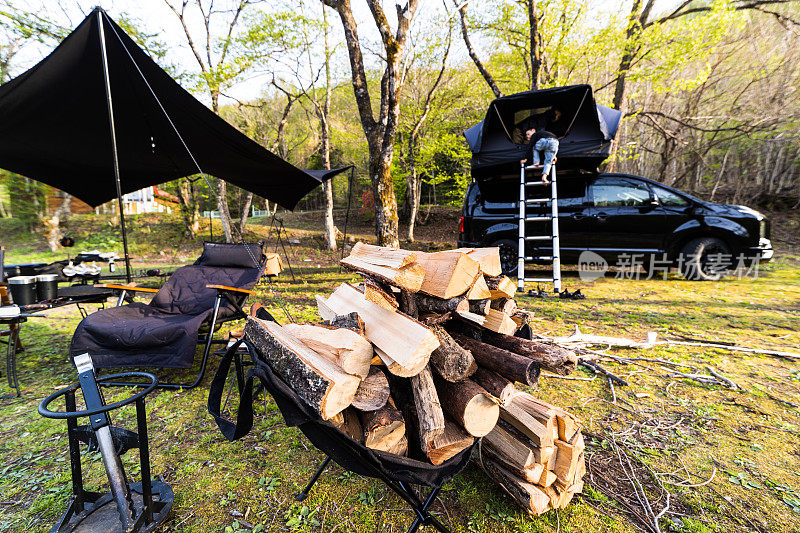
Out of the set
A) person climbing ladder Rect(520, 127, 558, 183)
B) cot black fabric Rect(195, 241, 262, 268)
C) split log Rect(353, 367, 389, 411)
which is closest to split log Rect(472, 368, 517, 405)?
split log Rect(353, 367, 389, 411)

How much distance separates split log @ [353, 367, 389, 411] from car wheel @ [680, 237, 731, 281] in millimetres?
6960

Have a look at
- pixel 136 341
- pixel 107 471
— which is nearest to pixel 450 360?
pixel 107 471

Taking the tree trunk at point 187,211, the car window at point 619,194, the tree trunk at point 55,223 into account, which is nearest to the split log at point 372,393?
the car window at point 619,194

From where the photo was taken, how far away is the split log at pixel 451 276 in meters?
1.49

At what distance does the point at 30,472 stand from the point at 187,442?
782 mm

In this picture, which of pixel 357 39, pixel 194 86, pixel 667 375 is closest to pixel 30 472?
pixel 667 375

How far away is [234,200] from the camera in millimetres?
18359

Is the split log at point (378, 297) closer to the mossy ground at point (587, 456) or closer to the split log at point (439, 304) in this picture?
the split log at point (439, 304)

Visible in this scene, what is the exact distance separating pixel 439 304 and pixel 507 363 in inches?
16.3

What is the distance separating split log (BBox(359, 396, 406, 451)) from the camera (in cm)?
128

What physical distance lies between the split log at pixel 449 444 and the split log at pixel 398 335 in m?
0.34

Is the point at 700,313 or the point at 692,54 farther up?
the point at 692,54

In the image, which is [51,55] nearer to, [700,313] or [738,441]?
[738,441]

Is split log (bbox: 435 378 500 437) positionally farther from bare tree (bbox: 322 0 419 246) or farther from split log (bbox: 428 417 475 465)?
bare tree (bbox: 322 0 419 246)
